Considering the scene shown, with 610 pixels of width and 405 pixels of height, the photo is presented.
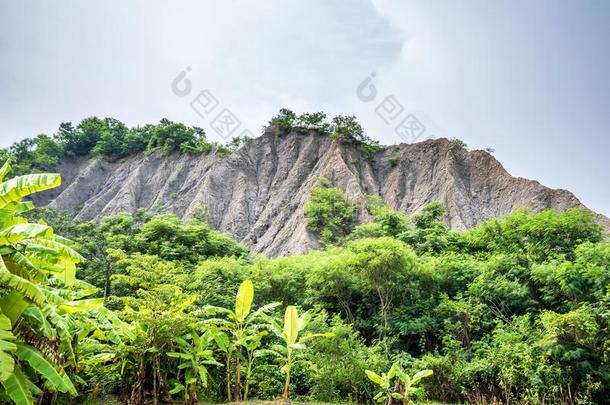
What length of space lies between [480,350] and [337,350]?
416 centimetres

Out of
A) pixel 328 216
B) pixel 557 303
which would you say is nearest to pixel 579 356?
pixel 557 303

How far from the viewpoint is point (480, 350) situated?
38.2 feet

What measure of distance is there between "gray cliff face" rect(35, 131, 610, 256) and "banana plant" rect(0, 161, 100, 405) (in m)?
20.1

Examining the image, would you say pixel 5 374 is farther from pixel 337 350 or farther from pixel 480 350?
pixel 480 350

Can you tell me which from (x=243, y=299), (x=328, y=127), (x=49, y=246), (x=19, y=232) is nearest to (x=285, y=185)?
(x=328, y=127)

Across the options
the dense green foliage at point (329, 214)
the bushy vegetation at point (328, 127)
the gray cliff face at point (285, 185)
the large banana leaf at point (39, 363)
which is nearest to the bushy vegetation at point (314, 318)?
the large banana leaf at point (39, 363)

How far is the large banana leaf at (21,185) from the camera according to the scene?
208 inches

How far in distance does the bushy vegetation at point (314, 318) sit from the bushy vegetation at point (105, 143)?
20206 mm

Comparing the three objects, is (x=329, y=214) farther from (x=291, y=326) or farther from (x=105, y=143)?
(x=105, y=143)

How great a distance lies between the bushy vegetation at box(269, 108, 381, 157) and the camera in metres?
34.8

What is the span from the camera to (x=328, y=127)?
36.2 m

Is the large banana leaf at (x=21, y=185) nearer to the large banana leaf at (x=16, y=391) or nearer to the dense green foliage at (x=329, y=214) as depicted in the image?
the large banana leaf at (x=16, y=391)

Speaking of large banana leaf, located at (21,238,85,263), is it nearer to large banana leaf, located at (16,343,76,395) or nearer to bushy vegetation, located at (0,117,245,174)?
large banana leaf, located at (16,343,76,395)

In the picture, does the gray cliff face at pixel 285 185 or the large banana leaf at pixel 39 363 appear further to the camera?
the gray cliff face at pixel 285 185
